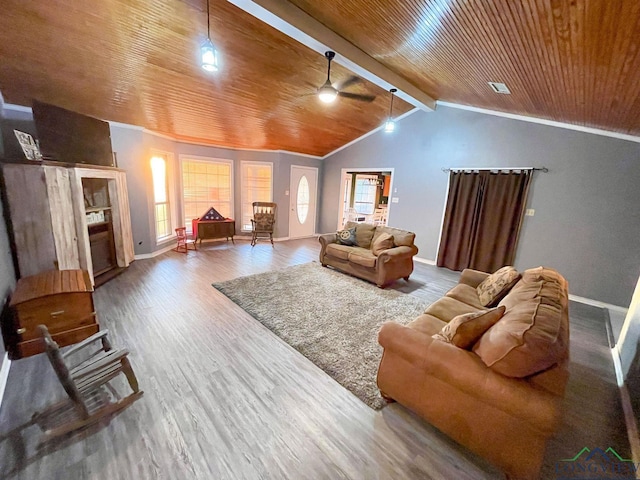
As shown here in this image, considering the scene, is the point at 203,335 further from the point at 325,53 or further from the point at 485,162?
the point at 485,162

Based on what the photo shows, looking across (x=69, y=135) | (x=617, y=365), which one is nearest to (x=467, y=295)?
(x=617, y=365)

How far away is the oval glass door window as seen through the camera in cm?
734

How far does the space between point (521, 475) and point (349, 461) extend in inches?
35.2

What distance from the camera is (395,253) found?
3916 millimetres

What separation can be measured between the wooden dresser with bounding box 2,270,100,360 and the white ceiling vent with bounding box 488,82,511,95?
16.1ft

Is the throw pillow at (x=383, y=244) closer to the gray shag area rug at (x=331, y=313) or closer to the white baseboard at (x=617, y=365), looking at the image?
the gray shag area rug at (x=331, y=313)

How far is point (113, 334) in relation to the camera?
2.52 meters

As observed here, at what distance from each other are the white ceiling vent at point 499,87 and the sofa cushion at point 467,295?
2.44 meters

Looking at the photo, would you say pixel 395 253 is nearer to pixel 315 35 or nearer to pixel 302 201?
pixel 315 35

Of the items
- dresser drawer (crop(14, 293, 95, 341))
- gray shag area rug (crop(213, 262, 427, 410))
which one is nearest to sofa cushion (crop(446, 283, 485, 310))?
gray shag area rug (crop(213, 262, 427, 410))

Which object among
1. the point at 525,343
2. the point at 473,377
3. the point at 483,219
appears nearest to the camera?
the point at 525,343

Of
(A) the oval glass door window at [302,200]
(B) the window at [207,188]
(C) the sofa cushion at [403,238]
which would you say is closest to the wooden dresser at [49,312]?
(C) the sofa cushion at [403,238]

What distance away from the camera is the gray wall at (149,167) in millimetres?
4445

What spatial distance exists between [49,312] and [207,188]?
510 cm
